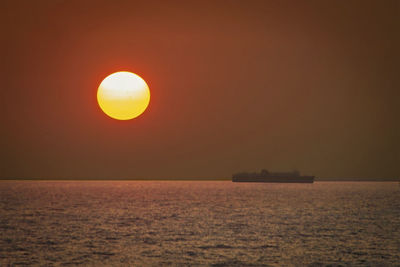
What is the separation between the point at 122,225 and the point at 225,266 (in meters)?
26.1

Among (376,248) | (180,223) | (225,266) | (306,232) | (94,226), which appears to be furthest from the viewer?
(180,223)

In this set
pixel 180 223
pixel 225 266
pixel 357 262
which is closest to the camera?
pixel 225 266

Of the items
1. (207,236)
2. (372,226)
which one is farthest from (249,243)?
(372,226)

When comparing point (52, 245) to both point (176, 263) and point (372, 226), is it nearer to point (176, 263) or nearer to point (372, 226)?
point (176, 263)

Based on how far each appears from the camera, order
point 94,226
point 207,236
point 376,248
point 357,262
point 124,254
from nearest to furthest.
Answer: point 357,262 < point 124,254 < point 376,248 < point 207,236 < point 94,226

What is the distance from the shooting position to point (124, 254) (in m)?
33.8

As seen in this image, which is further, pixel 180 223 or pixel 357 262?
pixel 180 223

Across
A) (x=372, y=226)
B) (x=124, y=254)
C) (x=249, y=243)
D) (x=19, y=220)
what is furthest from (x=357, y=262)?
(x=19, y=220)

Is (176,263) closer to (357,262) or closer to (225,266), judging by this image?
(225,266)

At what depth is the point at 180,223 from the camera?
56.6m

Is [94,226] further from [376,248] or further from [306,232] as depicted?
[376,248]

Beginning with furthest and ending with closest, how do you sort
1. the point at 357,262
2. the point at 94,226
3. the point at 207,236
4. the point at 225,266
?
1. the point at 94,226
2. the point at 207,236
3. the point at 357,262
4. the point at 225,266

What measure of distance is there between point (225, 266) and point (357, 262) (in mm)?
8204

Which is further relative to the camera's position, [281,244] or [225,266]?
[281,244]
